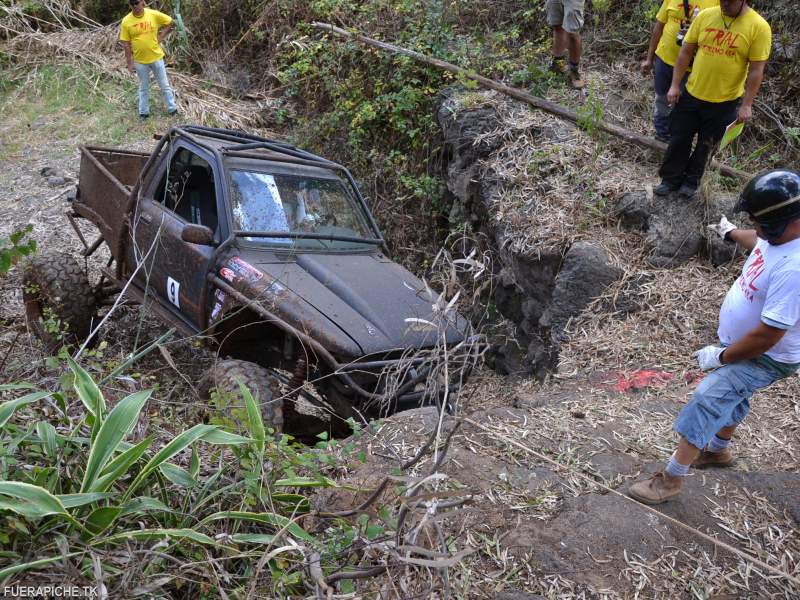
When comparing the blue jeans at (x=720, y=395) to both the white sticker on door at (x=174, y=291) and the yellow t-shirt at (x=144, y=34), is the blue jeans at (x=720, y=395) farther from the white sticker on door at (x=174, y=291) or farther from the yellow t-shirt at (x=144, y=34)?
the yellow t-shirt at (x=144, y=34)

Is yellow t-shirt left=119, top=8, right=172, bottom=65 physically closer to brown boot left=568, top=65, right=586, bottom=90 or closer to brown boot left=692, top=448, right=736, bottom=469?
brown boot left=568, top=65, right=586, bottom=90

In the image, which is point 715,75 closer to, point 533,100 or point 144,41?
point 533,100

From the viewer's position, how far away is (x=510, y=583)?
9.29 feet

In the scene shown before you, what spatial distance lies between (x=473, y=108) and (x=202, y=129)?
121 inches

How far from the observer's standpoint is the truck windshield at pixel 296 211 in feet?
17.1

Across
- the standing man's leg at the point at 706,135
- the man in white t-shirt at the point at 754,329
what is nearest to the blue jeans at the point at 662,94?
the standing man's leg at the point at 706,135

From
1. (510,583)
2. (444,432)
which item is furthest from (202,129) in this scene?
(510,583)

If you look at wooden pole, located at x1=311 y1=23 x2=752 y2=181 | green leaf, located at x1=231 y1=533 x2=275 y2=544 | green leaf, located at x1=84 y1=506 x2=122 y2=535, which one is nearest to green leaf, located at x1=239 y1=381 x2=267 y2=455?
green leaf, located at x1=231 y1=533 x2=275 y2=544

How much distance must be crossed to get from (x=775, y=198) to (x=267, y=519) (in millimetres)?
2376

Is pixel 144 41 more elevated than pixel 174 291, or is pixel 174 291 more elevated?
pixel 144 41

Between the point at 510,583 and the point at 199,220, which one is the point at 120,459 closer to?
the point at 510,583

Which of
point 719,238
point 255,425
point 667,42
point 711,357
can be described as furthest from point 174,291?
point 667,42

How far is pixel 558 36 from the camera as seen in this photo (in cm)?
804

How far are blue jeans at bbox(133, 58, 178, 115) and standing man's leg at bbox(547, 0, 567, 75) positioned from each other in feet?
18.7
